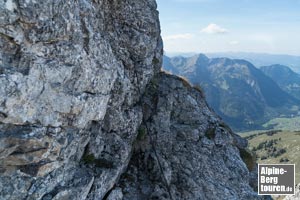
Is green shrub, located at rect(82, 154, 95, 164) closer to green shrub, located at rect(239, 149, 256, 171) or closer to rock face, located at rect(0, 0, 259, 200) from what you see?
rock face, located at rect(0, 0, 259, 200)

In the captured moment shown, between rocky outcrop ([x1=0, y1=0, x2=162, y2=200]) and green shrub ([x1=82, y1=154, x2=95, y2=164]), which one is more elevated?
rocky outcrop ([x1=0, y1=0, x2=162, y2=200])

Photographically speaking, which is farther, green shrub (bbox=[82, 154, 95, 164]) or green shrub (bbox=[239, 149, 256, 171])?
green shrub (bbox=[239, 149, 256, 171])

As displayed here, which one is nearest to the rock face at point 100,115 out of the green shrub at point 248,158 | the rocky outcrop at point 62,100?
the rocky outcrop at point 62,100

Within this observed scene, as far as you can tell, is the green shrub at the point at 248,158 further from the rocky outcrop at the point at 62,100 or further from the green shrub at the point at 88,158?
the green shrub at the point at 88,158

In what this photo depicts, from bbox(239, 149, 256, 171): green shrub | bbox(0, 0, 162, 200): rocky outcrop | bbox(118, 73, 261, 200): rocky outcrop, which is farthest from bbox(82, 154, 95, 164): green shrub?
bbox(239, 149, 256, 171): green shrub

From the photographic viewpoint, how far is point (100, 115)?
21359mm

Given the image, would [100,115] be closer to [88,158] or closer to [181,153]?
[88,158]

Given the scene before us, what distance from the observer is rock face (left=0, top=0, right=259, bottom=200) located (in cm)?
1593

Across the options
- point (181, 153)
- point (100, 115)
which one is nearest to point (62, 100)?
point (100, 115)

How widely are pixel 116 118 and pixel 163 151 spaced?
21.7ft

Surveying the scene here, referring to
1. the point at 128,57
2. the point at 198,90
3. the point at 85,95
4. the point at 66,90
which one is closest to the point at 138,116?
the point at 128,57

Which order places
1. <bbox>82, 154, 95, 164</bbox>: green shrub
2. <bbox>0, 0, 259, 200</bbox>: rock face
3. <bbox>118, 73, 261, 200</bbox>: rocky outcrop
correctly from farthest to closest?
<bbox>118, 73, 261, 200</bbox>: rocky outcrop, <bbox>82, 154, 95, 164</bbox>: green shrub, <bbox>0, 0, 259, 200</bbox>: rock face

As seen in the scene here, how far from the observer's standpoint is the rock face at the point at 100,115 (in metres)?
15.9

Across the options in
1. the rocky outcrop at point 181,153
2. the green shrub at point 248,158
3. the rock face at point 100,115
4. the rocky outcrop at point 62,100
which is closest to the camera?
the rocky outcrop at point 62,100
